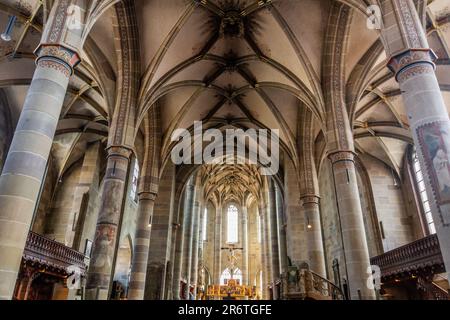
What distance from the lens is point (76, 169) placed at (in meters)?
21.0

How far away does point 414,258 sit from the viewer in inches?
504

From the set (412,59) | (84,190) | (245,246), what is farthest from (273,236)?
(412,59)

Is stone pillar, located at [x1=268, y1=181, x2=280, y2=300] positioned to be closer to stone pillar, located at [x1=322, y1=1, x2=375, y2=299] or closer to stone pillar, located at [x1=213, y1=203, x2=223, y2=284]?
stone pillar, located at [x1=213, y1=203, x2=223, y2=284]

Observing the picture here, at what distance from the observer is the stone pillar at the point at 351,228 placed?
985 centimetres

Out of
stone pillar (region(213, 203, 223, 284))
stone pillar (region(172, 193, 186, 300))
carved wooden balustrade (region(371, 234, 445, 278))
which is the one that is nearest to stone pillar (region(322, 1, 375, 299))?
carved wooden balustrade (region(371, 234, 445, 278))

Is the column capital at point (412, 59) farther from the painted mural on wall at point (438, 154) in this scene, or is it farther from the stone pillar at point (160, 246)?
the stone pillar at point (160, 246)

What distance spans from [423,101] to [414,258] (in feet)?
28.9

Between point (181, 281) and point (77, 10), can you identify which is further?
point (181, 281)

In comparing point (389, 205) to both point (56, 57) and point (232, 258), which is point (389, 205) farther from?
point (232, 258)

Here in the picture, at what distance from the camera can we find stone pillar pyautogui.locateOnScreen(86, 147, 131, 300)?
984 cm

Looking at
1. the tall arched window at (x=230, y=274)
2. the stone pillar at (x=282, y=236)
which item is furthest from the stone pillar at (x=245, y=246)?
the stone pillar at (x=282, y=236)
